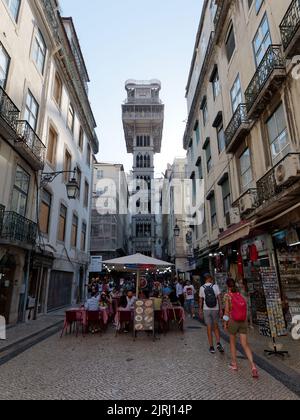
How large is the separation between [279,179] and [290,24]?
15.5 feet

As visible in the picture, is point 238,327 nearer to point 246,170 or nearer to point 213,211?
point 246,170

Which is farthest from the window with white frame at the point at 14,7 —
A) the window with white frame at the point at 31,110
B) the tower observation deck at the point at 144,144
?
the tower observation deck at the point at 144,144

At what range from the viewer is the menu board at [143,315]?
319 inches

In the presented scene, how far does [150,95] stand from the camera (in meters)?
91.9

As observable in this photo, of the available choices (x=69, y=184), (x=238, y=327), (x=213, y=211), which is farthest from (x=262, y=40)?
(x=238, y=327)

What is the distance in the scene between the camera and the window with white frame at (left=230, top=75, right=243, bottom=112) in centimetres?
1224

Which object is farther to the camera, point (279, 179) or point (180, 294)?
point (180, 294)

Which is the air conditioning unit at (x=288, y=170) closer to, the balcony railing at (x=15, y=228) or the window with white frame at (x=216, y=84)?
the balcony railing at (x=15, y=228)

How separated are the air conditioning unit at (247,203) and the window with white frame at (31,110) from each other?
34.9 feet

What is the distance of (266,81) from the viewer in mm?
8789

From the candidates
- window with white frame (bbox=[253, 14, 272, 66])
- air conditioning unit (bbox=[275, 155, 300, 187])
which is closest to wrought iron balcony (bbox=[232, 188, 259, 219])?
air conditioning unit (bbox=[275, 155, 300, 187])

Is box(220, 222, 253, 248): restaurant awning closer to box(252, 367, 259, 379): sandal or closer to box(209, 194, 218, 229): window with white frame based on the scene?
box(252, 367, 259, 379): sandal
